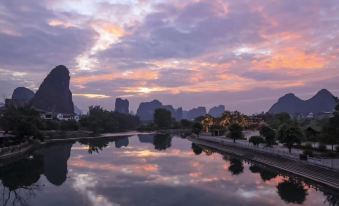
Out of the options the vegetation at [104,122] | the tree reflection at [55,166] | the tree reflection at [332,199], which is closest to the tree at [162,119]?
the vegetation at [104,122]

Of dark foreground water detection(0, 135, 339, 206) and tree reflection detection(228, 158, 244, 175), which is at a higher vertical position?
tree reflection detection(228, 158, 244, 175)

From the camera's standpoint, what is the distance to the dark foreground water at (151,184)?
94.6 ft

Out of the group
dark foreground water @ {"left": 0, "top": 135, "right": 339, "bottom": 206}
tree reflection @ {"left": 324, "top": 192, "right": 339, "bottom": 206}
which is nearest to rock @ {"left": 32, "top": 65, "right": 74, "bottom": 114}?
dark foreground water @ {"left": 0, "top": 135, "right": 339, "bottom": 206}

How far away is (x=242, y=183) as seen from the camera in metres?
36.0

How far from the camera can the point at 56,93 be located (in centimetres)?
18612

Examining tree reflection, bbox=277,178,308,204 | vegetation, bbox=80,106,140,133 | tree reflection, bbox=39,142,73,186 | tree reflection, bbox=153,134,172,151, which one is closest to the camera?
tree reflection, bbox=277,178,308,204

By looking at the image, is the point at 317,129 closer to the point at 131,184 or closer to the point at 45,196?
the point at 131,184

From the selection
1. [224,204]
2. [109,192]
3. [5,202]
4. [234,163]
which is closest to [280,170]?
[234,163]

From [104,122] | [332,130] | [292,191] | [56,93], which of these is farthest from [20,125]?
[56,93]

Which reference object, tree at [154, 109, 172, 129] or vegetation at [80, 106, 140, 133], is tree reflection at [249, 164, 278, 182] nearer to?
vegetation at [80, 106, 140, 133]

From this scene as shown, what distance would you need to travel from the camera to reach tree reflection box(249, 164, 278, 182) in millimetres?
38400

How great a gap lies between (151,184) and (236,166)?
15865 mm

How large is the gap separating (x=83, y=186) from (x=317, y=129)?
36.1 meters

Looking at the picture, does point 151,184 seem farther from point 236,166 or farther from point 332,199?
point 236,166
